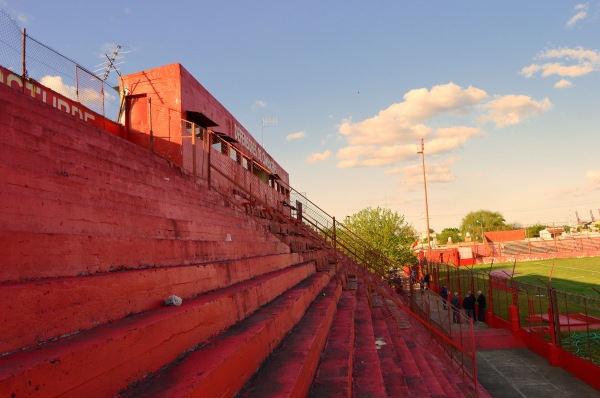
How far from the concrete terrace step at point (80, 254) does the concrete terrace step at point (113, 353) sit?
0.51 metres

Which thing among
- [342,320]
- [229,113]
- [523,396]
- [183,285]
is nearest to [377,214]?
[229,113]

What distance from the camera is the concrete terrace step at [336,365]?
352 centimetres

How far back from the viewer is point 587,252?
44844 millimetres

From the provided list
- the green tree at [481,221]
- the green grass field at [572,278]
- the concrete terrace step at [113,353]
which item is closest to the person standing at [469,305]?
the green grass field at [572,278]

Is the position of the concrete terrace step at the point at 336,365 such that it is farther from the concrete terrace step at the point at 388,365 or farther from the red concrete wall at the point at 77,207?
the red concrete wall at the point at 77,207

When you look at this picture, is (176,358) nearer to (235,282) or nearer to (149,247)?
(149,247)

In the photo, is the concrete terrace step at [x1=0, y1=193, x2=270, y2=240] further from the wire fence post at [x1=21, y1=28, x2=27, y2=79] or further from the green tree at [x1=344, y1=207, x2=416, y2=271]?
the green tree at [x1=344, y1=207, x2=416, y2=271]

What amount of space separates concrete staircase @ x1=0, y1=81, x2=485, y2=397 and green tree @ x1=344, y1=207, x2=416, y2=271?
29.3m

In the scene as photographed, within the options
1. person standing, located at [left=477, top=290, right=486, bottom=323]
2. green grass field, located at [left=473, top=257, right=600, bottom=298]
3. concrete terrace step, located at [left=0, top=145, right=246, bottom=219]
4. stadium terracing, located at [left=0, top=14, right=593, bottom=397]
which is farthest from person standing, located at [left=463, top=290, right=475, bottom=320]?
concrete terrace step, located at [left=0, top=145, right=246, bottom=219]

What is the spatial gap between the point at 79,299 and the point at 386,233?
3503 cm

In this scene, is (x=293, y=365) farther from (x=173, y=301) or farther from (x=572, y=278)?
(x=572, y=278)

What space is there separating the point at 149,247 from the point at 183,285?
0.47 metres

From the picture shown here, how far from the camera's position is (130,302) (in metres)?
2.83

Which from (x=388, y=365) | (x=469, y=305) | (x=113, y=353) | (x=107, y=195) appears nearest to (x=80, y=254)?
(x=113, y=353)
